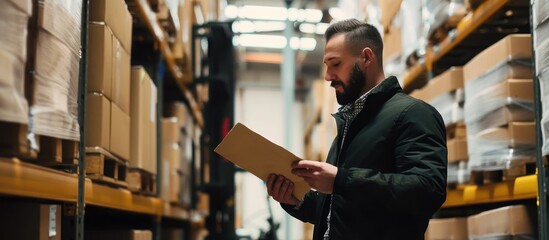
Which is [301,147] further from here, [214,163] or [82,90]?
[82,90]

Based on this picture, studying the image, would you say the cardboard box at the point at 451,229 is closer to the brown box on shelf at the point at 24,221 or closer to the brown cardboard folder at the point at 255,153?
the brown cardboard folder at the point at 255,153

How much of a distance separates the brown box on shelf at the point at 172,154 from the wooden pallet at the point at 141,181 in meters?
0.81

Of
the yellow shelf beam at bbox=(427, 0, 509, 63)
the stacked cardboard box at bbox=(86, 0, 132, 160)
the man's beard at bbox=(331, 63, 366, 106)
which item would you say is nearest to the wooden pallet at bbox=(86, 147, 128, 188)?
the stacked cardboard box at bbox=(86, 0, 132, 160)

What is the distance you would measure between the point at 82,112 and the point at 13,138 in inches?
37.7

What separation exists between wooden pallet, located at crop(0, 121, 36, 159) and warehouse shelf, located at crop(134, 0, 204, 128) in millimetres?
2442

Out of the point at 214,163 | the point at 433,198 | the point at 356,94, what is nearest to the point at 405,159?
the point at 433,198

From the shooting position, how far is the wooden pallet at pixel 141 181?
15.0ft

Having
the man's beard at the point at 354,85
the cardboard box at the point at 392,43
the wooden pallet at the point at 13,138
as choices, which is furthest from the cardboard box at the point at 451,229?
the wooden pallet at the point at 13,138

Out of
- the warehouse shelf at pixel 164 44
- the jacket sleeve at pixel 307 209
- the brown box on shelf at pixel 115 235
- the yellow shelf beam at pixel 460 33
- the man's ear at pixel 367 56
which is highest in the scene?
the warehouse shelf at pixel 164 44

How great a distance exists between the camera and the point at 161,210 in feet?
18.9

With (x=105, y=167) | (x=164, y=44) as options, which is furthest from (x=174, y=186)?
(x=105, y=167)

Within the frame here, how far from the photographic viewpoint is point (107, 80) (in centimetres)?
370

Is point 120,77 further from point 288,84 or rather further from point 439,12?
point 288,84

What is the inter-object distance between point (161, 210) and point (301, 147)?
11.7 meters
